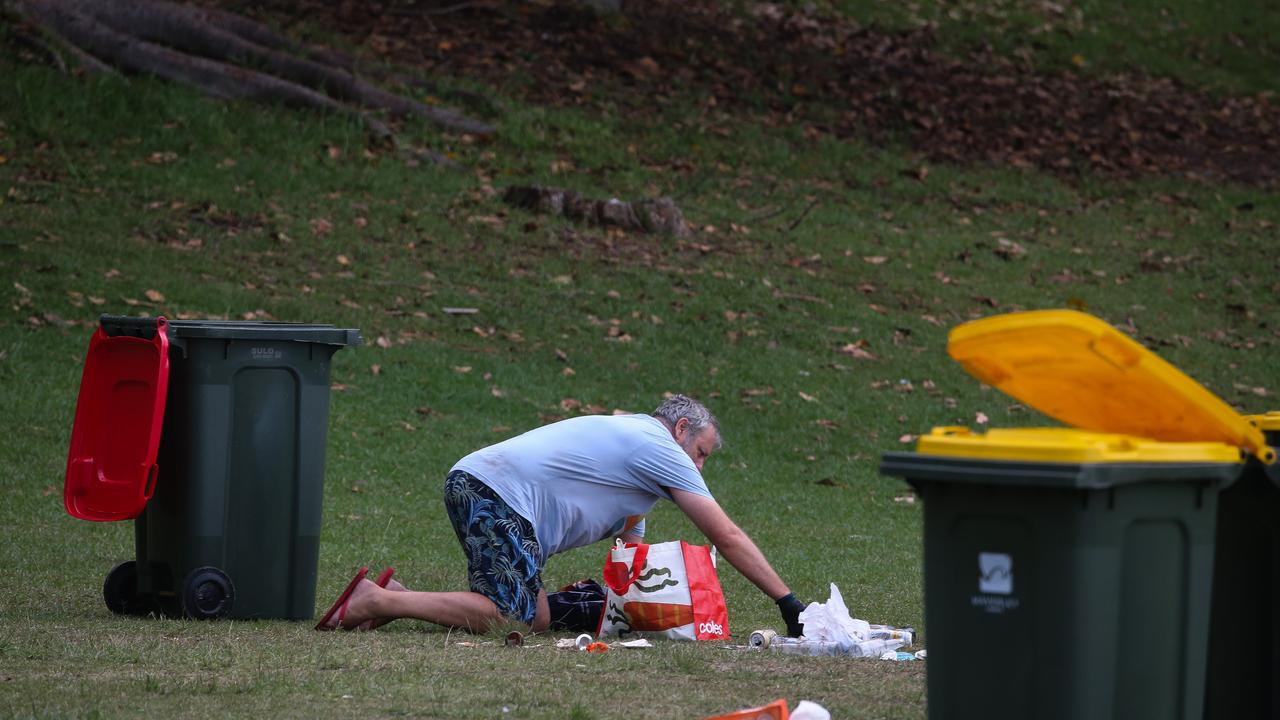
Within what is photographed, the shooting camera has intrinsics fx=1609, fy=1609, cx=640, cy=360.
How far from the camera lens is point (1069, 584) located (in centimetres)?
352

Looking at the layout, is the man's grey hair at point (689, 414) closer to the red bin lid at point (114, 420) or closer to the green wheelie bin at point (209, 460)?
the green wheelie bin at point (209, 460)

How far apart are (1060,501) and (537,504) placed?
304cm

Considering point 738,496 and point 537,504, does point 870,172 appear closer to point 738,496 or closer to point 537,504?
point 738,496

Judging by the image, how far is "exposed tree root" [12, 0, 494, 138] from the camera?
17.6 metres

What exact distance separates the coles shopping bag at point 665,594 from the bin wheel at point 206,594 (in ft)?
4.98

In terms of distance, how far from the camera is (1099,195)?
62.1ft

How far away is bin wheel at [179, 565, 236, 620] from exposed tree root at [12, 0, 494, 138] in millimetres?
11391

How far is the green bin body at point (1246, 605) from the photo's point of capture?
3979 mm

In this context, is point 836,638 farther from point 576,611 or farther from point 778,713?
point 778,713

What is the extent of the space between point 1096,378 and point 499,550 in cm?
287

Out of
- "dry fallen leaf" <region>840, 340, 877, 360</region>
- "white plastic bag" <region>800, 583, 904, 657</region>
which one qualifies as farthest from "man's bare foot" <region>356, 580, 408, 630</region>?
"dry fallen leaf" <region>840, 340, 877, 360</region>

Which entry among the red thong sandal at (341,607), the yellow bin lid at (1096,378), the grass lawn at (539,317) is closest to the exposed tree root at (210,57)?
the grass lawn at (539,317)

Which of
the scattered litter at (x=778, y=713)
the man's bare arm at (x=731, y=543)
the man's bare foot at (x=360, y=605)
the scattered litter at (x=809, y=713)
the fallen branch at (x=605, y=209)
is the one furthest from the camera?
the fallen branch at (x=605, y=209)

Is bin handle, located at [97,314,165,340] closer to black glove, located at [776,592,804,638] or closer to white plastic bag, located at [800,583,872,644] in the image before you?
black glove, located at [776,592,804,638]
